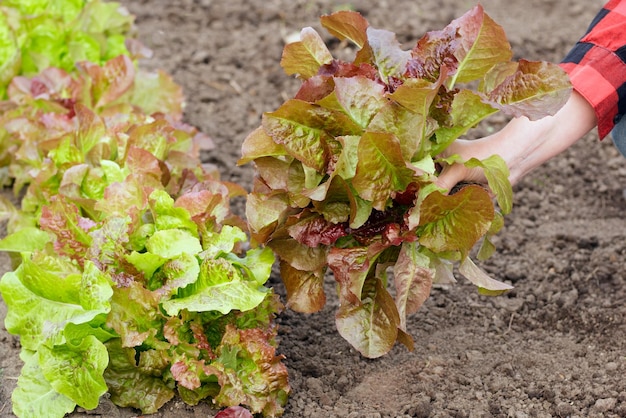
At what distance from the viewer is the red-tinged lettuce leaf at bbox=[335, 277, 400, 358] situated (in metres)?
2.61

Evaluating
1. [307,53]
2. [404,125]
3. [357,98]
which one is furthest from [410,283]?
[307,53]

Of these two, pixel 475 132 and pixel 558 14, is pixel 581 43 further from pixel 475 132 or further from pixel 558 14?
pixel 558 14

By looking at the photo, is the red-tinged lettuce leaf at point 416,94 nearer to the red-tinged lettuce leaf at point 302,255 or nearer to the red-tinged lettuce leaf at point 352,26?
the red-tinged lettuce leaf at point 352,26

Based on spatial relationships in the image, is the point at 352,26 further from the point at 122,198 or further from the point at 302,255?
the point at 122,198

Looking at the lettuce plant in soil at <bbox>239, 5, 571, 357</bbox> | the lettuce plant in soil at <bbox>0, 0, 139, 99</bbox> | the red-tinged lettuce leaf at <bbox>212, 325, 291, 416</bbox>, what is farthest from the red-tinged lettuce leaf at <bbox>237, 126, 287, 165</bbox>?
the lettuce plant in soil at <bbox>0, 0, 139, 99</bbox>

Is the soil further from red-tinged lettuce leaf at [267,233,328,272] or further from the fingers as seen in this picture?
the fingers

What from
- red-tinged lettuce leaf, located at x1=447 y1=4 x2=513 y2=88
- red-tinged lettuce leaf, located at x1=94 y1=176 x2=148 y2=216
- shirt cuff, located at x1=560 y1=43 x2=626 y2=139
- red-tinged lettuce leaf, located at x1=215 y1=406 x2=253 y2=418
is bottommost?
red-tinged lettuce leaf, located at x1=215 y1=406 x2=253 y2=418

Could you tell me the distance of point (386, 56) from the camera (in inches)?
103

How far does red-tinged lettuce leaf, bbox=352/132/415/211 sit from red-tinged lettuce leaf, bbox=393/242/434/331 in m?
0.19

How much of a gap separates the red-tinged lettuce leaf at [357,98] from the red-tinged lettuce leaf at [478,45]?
10.9 inches

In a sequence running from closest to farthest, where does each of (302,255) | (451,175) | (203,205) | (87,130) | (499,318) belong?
1. (451,175)
2. (302,255)
3. (203,205)
4. (499,318)
5. (87,130)

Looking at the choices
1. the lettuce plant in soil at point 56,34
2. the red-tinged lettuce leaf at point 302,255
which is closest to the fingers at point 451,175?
the red-tinged lettuce leaf at point 302,255

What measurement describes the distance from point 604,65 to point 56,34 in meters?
2.95

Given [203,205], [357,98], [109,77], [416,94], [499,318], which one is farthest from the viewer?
[109,77]
